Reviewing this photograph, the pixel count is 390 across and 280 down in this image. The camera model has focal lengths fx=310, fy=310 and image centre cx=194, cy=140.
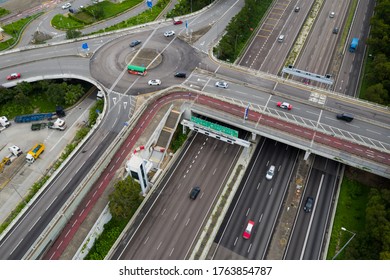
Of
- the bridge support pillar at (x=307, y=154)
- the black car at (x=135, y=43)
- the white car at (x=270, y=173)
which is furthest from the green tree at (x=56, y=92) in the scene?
the bridge support pillar at (x=307, y=154)

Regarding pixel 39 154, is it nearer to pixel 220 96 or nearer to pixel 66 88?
pixel 66 88

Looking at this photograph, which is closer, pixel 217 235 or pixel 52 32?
pixel 217 235

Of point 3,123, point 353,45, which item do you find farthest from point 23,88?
point 353,45

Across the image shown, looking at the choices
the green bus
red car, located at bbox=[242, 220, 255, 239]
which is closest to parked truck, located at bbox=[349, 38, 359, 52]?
the green bus

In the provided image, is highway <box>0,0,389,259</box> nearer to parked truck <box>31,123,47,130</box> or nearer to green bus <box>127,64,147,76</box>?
green bus <box>127,64,147,76</box>

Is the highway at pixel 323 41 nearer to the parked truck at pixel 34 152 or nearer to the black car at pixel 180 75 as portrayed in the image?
the black car at pixel 180 75

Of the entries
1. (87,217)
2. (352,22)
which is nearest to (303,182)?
(87,217)
